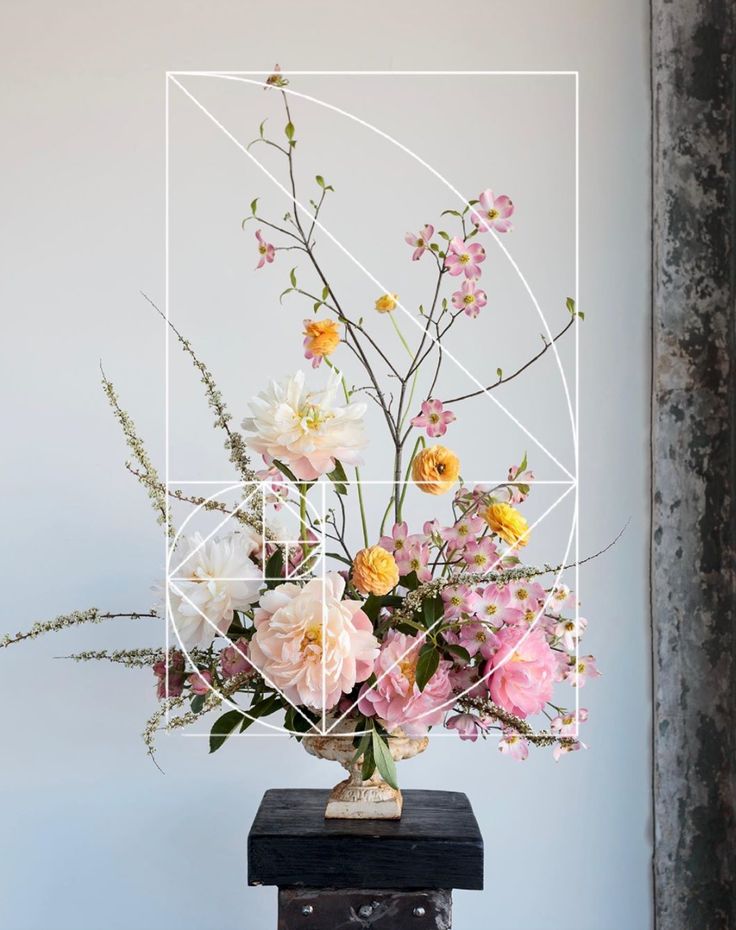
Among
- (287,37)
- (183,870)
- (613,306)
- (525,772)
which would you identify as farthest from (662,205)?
(183,870)

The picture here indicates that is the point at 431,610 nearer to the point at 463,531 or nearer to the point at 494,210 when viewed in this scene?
the point at 463,531

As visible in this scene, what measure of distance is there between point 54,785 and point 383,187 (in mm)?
966

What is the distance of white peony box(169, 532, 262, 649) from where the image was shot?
986 millimetres

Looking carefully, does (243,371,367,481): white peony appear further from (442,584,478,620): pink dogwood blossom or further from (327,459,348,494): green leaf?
(442,584,478,620): pink dogwood blossom

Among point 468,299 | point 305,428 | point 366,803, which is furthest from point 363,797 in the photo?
point 468,299

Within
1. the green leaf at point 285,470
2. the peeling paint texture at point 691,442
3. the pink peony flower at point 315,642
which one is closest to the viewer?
the pink peony flower at point 315,642

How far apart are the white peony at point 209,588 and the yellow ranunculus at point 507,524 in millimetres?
234

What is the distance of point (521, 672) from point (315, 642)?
193 mm

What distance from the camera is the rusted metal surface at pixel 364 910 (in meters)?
1.04

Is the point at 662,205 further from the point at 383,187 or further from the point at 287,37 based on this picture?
the point at 287,37

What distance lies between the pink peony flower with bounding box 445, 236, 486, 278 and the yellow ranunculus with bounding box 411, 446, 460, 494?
0.19 metres

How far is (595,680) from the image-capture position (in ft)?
4.78

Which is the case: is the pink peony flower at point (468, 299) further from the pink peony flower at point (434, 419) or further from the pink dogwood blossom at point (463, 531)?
the pink dogwood blossom at point (463, 531)

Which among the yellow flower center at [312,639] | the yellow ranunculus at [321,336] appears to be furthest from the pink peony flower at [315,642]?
the yellow ranunculus at [321,336]
